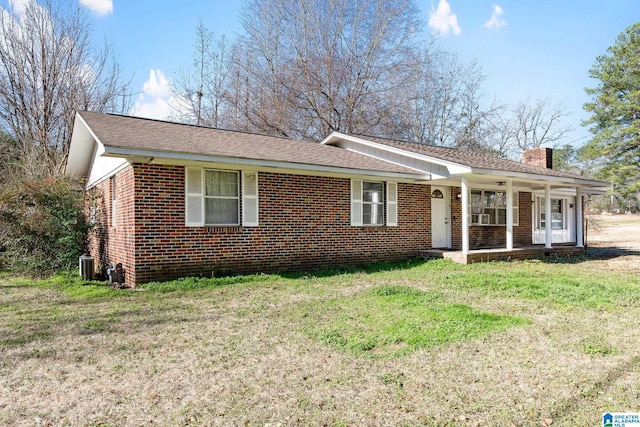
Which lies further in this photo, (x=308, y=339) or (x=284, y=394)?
(x=308, y=339)

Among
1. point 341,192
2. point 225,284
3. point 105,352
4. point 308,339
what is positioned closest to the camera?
point 105,352

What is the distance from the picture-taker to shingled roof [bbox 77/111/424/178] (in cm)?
850

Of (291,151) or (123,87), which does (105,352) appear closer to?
(291,151)

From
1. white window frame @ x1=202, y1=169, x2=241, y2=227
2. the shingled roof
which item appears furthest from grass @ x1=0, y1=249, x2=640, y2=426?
the shingled roof

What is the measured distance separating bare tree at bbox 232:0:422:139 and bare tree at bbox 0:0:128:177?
8.69m

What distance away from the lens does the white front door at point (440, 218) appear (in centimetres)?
1356

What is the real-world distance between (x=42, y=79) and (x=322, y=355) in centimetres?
1897

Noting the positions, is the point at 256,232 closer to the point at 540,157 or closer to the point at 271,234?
the point at 271,234

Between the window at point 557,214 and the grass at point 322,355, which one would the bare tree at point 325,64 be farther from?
the grass at point 322,355

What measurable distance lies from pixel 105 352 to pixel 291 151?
26.0 feet

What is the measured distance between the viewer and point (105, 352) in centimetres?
468

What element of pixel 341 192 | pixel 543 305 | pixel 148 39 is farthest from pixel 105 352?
pixel 148 39

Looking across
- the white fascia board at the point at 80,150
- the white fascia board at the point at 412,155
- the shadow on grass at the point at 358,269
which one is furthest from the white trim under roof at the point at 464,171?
the white fascia board at the point at 80,150

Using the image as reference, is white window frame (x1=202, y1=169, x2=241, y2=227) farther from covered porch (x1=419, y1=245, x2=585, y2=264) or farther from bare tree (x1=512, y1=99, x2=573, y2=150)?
bare tree (x1=512, y1=99, x2=573, y2=150)
